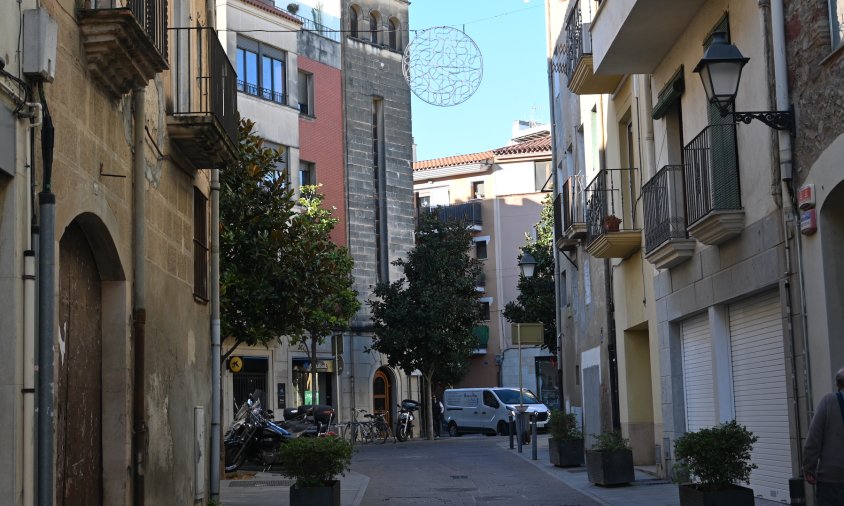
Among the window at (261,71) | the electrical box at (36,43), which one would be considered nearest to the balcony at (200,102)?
the electrical box at (36,43)

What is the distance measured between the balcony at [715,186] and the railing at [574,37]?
7196 mm

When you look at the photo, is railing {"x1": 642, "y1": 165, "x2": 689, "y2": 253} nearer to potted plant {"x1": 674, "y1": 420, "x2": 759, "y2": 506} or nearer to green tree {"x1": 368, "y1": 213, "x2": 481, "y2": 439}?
potted plant {"x1": 674, "y1": 420, "x2": 759, "y2": 506}

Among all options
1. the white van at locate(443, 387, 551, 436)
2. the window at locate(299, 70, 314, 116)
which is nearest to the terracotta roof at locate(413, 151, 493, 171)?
the white van at locate(443, 387, 551, 436)

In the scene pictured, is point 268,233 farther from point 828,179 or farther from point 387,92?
point 387,92

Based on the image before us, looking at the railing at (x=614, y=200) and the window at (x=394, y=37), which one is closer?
the railing at (x=614, y=200)

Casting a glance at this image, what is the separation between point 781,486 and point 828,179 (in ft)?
14.5

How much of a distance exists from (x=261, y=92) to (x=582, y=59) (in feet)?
68.8

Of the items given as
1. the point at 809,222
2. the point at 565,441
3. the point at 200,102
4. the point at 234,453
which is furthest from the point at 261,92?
the point at 809,222

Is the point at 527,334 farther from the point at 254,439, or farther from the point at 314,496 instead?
the point at 314,496

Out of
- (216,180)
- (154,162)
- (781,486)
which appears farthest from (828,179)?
(216,180)

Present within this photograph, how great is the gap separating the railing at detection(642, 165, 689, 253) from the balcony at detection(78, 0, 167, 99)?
315 inches

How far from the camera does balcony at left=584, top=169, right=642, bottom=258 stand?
19.9 meters

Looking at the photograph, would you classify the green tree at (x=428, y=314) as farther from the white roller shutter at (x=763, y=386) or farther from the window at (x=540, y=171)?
the white roller shutter at (x=763, y=386)

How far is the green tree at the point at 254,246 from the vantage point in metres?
21.7
